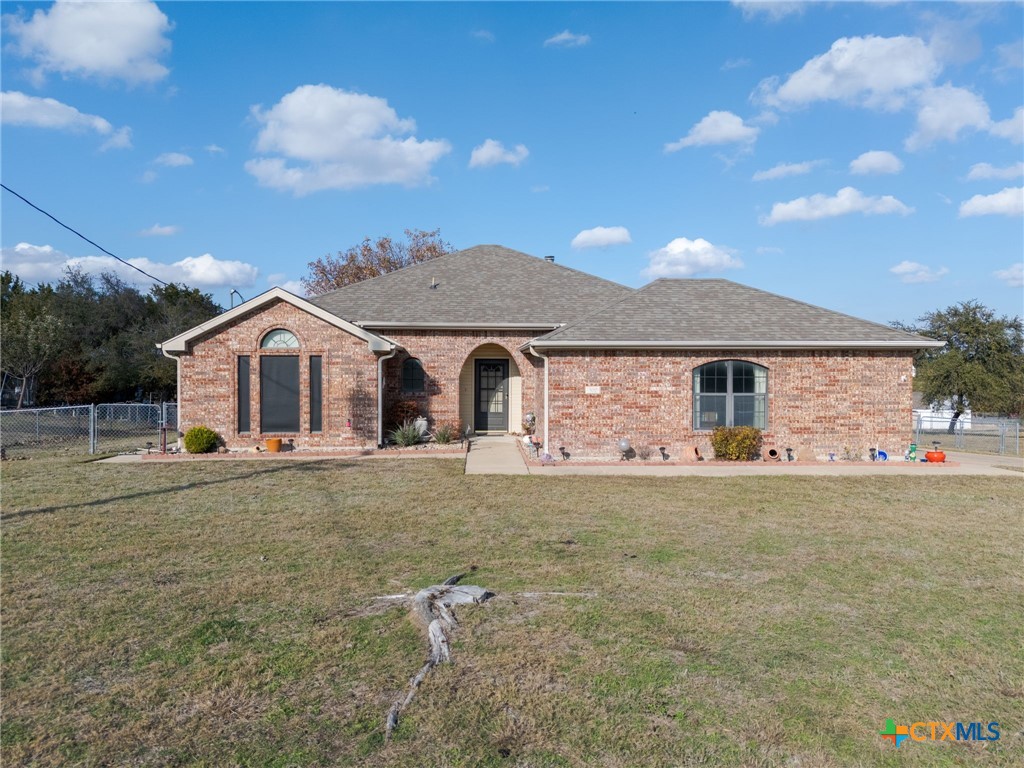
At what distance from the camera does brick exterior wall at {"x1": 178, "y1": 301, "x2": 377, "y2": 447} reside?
16.5 m

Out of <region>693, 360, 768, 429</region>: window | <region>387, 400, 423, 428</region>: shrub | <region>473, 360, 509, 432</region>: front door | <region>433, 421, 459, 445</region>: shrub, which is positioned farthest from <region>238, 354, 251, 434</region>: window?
<region>693, 360, 768, 429</region>: window

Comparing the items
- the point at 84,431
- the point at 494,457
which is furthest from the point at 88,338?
the point at 494,457

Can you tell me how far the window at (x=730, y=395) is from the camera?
627 inches

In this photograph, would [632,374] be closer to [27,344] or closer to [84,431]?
[84,431]

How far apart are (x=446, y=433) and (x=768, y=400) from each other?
27.0 feet

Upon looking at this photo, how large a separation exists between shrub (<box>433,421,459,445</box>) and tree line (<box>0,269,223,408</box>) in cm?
1902

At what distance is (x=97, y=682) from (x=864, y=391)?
1623 centimetres

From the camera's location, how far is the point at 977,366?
32.1 m

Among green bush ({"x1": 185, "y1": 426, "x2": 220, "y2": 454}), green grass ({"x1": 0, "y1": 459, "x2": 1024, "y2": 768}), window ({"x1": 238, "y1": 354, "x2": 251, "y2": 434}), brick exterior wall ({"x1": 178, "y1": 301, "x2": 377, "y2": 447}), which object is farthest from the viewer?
window ({"x1": 238, "y1": 354, "x2": 251, "y2": 434})

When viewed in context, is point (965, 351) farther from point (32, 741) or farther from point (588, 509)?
point (32, 741)

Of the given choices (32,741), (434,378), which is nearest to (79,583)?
(32,741)

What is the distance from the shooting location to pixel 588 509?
1011cm

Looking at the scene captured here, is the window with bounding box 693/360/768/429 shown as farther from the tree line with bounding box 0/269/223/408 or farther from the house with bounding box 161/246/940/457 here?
the tree line with bounding box 0/269/223/408

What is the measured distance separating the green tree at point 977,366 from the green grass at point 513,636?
1041 inches
